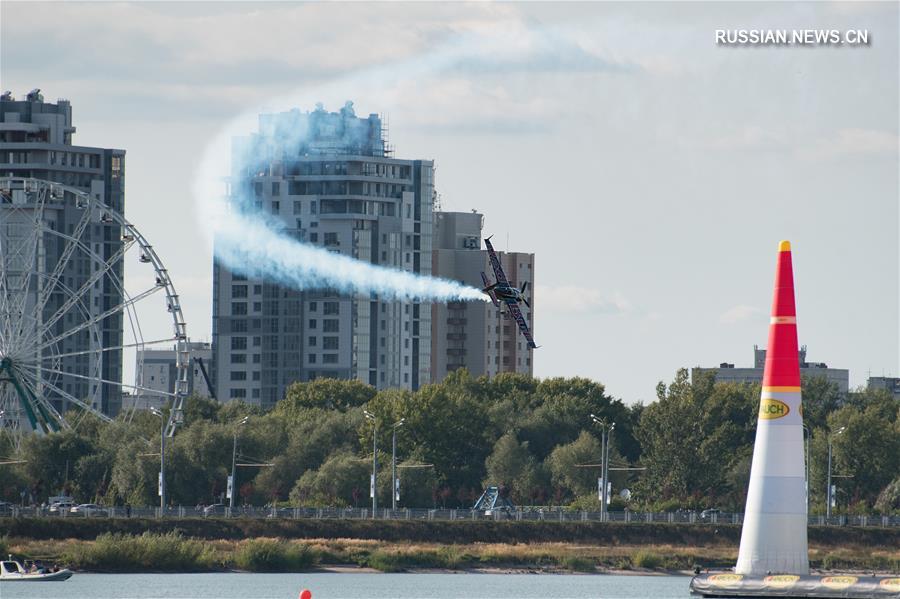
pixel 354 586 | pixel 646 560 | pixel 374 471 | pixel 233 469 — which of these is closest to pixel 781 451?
pixel 354 586

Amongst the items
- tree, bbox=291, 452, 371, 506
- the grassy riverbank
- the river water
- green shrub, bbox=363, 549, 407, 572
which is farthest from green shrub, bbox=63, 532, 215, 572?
tree, bbox=291, 452, 371, 506

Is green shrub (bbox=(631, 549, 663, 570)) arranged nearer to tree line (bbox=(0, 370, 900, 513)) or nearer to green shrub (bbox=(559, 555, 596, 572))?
green shrub (bbox=(559, 555, 596, 572))

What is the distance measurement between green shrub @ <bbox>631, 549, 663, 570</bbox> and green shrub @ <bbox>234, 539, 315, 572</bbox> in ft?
69.5

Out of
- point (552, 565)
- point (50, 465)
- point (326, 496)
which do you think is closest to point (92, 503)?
point (50, 465)

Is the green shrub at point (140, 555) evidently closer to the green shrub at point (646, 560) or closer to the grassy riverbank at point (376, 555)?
the grassy riverbank at point (376, 555)

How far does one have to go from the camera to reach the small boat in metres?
114

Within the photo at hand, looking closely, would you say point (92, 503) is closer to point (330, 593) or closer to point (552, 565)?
point (552, 565)

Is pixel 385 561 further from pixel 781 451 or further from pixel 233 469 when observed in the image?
pixel 781 451

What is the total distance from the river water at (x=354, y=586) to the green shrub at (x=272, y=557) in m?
2.22

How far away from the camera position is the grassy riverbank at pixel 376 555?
127 metres

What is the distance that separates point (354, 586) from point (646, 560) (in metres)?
28.5

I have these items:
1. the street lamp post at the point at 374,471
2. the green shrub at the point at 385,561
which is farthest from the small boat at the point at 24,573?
the street lamp post at the point at 374,471

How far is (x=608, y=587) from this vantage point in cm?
12294

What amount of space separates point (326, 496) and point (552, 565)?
33.3m
